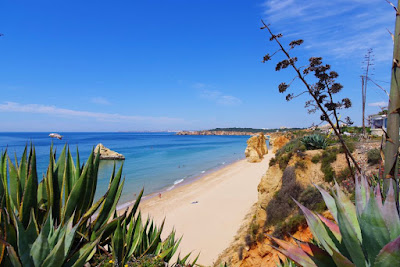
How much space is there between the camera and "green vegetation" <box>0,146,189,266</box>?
1.66 meters

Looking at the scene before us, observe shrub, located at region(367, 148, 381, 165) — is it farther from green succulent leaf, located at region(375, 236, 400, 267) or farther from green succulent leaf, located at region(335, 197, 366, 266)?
green succulent leaf, located at region(375, 236, 400, 267)

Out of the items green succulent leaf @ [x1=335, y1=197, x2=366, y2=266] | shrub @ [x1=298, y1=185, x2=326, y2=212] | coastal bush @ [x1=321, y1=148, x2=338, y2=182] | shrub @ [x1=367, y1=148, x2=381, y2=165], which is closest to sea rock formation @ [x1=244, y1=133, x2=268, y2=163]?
coastal bush @ [x1=321, y1=148, x2=338, y2=182]

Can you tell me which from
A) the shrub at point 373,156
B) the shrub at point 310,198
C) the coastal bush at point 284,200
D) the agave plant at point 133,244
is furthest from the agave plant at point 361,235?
the shrub at point 373,156

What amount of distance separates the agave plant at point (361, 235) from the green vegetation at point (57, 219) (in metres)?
1.37

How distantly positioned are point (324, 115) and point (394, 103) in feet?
1.63

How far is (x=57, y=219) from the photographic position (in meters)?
2.28

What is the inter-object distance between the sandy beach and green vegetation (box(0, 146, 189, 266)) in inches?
229

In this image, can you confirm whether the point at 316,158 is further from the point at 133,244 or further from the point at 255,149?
the point at 255,149

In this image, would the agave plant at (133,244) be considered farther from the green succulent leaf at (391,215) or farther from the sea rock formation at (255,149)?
the sea rock formation at (255,149)

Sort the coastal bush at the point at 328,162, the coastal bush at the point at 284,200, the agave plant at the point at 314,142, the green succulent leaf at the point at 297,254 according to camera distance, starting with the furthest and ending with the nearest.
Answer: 1. the agave plant at the point at 314,142
2. the coastal bush at the point at 328,162
3. the coastal bush at the point at 284,200
4. the green succulent leaf at the point at 297,254

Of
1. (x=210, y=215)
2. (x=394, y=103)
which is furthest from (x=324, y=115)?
(x=210, y=215)

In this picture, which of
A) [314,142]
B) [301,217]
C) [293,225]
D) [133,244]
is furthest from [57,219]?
[314,142]

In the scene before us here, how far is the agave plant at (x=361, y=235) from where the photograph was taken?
38.2 inches

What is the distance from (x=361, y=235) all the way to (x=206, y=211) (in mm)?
15905
